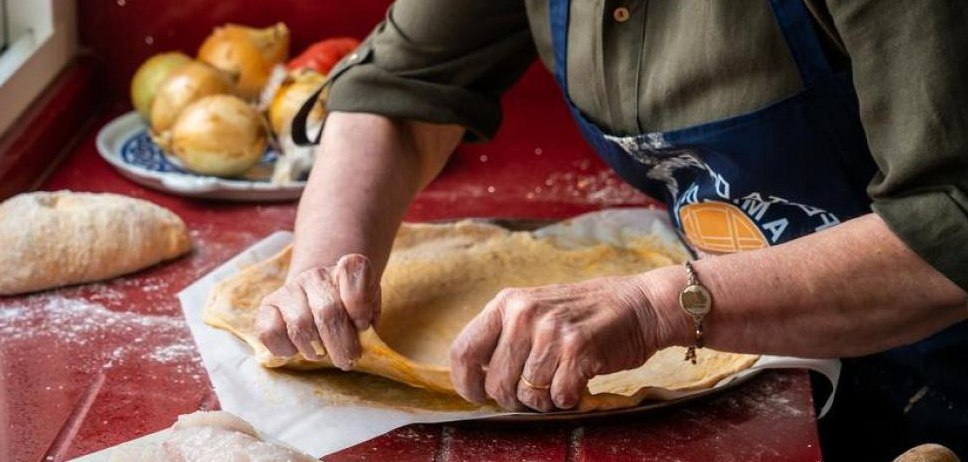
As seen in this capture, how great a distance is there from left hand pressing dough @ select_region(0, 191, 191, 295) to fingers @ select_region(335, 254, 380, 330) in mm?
431

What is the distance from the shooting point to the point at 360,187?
161cm

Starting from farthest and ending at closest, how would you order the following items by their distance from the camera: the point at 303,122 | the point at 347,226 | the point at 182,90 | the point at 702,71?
the point at 182,90
the point at 303,122
the point at 347,226
the point at 702,71

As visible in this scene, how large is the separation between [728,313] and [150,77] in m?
1.32

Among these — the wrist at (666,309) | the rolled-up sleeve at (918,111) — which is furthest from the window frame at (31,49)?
the rolled-up sleeve at (918,111)

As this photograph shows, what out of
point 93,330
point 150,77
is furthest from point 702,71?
point 150,77

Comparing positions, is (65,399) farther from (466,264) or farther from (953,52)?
(953,52)

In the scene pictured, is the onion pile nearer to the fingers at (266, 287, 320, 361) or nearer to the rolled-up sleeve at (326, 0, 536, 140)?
the rolled-up sleeve at (326, 0, 536, 140)

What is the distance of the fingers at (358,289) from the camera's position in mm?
1358

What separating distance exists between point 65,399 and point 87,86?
1066 millimetres

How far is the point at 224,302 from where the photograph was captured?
5.17ft

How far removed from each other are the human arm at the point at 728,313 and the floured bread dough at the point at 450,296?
8 cm

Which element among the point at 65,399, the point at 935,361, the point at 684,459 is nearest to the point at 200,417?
the point at 65,399

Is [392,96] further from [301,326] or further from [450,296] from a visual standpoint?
[301,326]

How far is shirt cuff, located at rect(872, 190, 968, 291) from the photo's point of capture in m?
1.19
